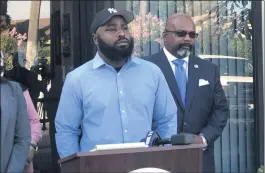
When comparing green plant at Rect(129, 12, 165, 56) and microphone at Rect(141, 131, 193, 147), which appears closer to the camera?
microphone at Rect(141, 131, 193, 147)

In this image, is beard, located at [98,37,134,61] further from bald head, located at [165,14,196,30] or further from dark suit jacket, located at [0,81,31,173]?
bald head, located at [165,14,196,30]

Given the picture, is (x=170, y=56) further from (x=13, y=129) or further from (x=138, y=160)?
(x=138, y=160)

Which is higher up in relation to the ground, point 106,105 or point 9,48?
point 9,48

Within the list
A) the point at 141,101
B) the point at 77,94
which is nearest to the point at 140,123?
the point at 141,101

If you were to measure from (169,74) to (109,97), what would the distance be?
101 centimetres

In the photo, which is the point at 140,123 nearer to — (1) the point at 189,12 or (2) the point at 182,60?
(2) the point at 182,60

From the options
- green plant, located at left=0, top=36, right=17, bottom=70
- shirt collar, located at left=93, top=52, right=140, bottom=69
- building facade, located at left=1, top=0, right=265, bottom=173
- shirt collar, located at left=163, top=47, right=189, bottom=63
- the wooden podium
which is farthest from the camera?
building facade, located at left=1, top=0, right=265, bottom=173

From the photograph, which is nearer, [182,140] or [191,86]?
[182,140]

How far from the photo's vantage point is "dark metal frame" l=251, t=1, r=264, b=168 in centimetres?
661

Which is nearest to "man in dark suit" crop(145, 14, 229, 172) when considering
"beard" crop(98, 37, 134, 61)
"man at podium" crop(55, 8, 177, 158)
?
"man at podium" crop(55, 8, 177, 158)

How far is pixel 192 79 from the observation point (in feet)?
15.2

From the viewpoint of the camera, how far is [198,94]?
4590 millimetres

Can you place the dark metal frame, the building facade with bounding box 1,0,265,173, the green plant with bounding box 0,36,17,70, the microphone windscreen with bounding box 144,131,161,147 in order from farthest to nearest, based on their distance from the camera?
1. the dark metal frame
2. the building facade with bounding box 1,0,265,173
3. the green plant with bounding box 0,36,17,70
4. the microphone windscreen with bounding box 144,131,161,147

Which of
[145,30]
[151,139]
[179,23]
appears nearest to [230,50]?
[145,30]
